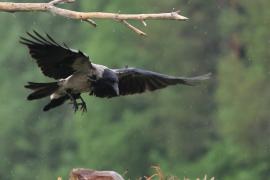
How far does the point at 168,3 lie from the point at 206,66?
264 centimetres

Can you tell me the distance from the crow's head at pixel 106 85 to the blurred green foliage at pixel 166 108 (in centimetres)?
3149

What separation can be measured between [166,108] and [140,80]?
112 feet

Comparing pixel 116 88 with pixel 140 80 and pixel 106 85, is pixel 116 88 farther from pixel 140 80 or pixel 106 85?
pixel 140 80

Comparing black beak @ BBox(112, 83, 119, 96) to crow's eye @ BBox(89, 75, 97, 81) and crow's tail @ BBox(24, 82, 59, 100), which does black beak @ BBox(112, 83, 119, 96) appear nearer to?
crow's eye @ BBox(89, 75, 97, 81)

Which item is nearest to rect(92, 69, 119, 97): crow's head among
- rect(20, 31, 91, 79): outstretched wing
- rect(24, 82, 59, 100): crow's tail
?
rect(20, 31, 91, 79): outstretched wing

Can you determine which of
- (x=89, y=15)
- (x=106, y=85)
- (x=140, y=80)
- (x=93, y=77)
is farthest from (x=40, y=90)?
(x=89, y=15)

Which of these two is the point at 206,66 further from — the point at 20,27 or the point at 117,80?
the point at 117,80

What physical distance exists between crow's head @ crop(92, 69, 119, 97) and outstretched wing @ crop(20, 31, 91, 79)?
190 mm

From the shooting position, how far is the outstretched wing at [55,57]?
13.5 meters

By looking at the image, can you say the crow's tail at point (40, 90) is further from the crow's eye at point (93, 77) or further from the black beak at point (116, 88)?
the black beak at point (116, 88)

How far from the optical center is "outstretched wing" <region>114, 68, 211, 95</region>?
14.8 metres

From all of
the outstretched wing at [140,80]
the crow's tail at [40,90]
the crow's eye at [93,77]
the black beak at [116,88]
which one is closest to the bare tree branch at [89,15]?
the crow's tail at [40,90]

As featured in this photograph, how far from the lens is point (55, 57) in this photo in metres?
13.8

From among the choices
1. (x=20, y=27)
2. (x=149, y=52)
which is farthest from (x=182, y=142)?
(x=20, y=27)
